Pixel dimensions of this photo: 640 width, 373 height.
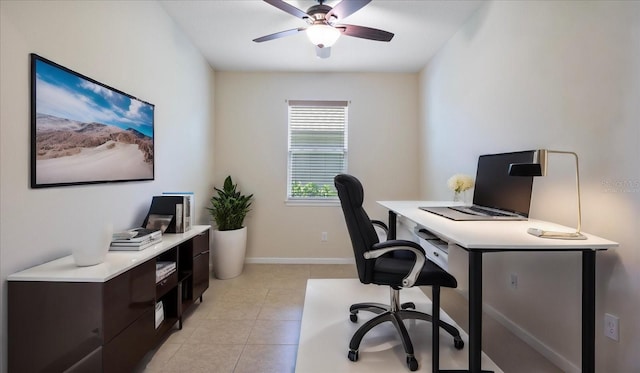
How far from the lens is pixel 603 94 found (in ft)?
5.14

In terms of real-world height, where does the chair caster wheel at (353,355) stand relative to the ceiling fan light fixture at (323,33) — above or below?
below

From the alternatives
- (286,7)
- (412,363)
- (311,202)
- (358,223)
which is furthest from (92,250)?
(311,202)

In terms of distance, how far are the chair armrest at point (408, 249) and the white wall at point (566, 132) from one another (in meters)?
0.91

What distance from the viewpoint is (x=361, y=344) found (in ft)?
6.61

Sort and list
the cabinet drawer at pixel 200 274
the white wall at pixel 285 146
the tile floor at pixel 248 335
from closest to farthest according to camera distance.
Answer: the tile floor at pixel 248 335 → the cabinet drawer at pixel 200 274 → the white wall at pixel 285 146

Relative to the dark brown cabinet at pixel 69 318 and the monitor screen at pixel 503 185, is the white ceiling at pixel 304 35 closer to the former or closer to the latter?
the monitor screen at pixel 503 185

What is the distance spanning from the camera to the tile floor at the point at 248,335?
191 cm

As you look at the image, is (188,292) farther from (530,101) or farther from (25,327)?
(530,101)

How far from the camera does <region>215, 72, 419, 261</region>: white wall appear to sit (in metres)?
4.17

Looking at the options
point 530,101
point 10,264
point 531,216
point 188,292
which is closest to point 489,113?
point 530,101

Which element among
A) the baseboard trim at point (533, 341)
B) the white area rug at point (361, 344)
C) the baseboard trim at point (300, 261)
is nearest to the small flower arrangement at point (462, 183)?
the baseboard trim at point (533, 341)

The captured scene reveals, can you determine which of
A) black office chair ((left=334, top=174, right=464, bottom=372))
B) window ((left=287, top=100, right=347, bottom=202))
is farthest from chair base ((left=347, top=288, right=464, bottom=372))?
window ((left=287, top=100, right=347, bottom=202))

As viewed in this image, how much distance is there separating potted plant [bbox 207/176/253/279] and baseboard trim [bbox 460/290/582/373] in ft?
8.19

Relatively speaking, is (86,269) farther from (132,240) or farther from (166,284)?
(166,284)
